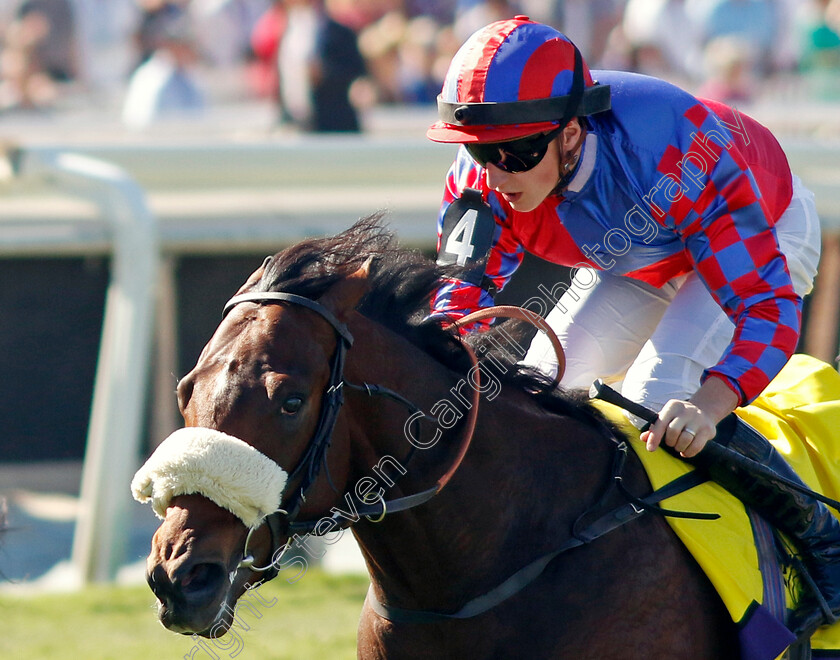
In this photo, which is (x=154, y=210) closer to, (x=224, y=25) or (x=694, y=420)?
(x=224, y=25)

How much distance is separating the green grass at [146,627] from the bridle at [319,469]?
2409 mm

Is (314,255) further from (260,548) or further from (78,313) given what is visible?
(78,313)

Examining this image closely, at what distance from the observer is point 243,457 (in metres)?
1.91

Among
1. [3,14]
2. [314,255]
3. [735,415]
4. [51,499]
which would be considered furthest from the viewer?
[3,14]

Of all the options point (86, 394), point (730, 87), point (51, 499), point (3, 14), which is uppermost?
point (730, 87)

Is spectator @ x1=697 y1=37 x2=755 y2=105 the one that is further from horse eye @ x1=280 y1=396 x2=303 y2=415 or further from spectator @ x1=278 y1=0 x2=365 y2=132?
horse eye @ x1=280 y1=396 x2=303 y2=415

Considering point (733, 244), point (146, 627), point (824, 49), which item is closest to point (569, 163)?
point (733, 244)

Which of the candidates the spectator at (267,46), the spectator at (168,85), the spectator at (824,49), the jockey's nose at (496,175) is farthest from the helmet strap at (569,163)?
the spectator at (824,49)

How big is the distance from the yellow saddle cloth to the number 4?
0.46 metres

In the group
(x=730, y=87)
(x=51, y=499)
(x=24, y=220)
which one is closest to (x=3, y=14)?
(x=24, y=220)

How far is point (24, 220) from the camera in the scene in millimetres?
6402

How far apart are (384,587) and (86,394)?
448cm

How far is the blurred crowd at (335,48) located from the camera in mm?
A: 7691

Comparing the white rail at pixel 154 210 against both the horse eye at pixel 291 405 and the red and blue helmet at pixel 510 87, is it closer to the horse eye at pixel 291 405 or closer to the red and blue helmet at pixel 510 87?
the red and blue helmet at pixel 510 87
